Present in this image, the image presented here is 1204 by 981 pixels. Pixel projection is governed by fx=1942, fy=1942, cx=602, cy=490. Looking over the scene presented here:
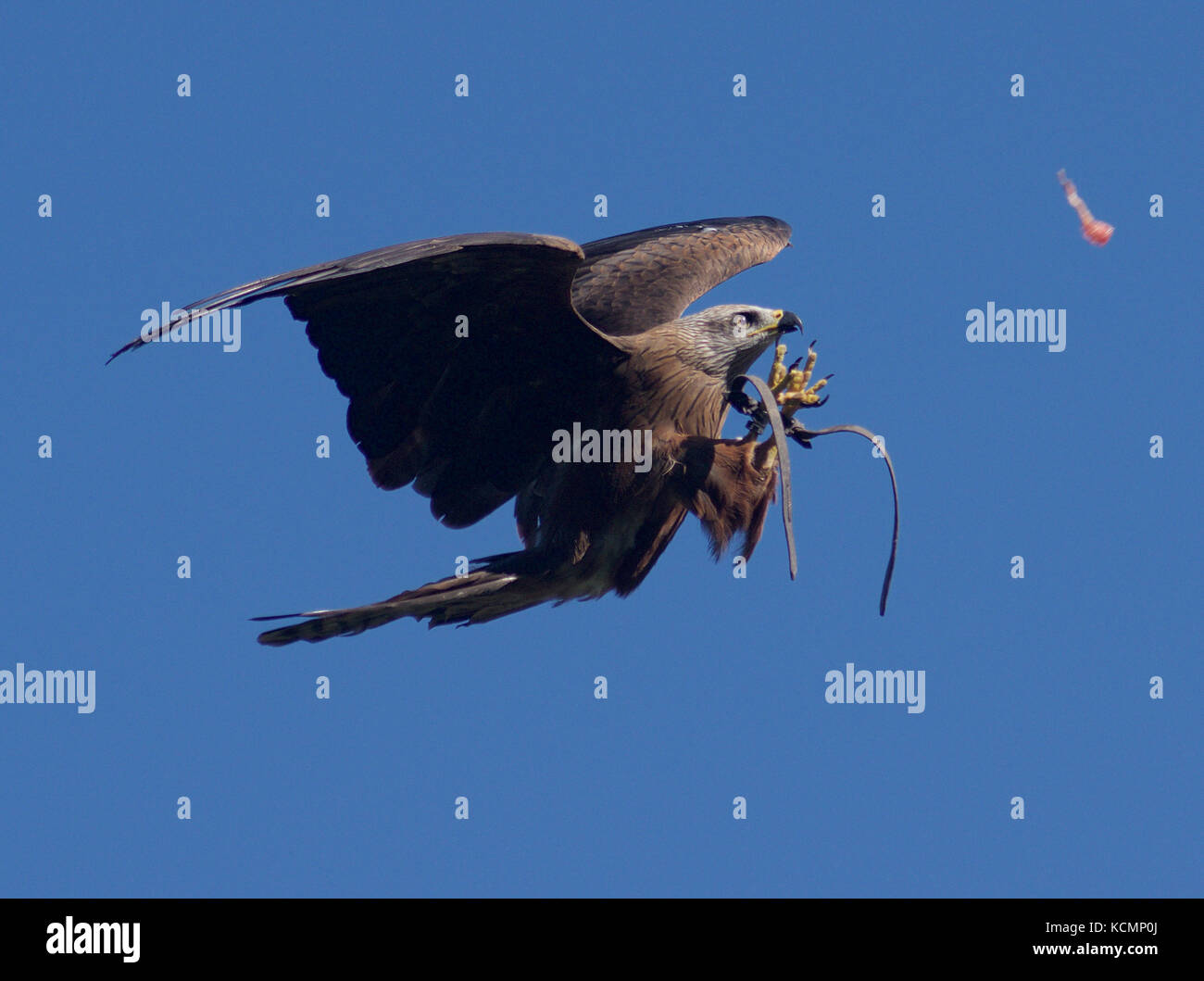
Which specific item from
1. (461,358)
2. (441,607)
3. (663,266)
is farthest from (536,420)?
(663,266)

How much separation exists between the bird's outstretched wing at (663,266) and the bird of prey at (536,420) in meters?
0.49

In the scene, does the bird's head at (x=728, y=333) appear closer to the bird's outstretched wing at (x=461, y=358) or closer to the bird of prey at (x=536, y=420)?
the bird of prey at (x=536, y=420)

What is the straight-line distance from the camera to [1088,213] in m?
Result: 9.84

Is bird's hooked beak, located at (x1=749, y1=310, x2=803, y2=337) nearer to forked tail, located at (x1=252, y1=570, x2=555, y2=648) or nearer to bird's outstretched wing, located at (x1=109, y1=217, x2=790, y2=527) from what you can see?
bird's outstretched wing, located at (x1=109, y1=217, x2=790, y2=527)

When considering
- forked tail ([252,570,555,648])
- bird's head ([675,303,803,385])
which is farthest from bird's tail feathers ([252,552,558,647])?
bird's head ([675,303,803,385])

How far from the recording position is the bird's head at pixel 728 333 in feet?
41.2

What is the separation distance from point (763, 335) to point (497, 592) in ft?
7.90

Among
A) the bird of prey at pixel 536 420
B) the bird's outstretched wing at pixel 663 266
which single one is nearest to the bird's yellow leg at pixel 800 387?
the bird of prey at pixel 536 420

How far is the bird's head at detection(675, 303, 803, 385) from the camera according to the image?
12.6 m

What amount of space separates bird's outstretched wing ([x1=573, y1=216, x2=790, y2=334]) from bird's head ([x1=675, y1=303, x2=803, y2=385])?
0.78m

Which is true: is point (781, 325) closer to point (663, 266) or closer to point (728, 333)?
point (728, 333)

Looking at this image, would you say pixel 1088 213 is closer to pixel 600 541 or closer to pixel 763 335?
pixel 763 335

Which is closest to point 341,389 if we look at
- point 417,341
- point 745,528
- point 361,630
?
point 417,341

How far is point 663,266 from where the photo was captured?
14062 millimetres
